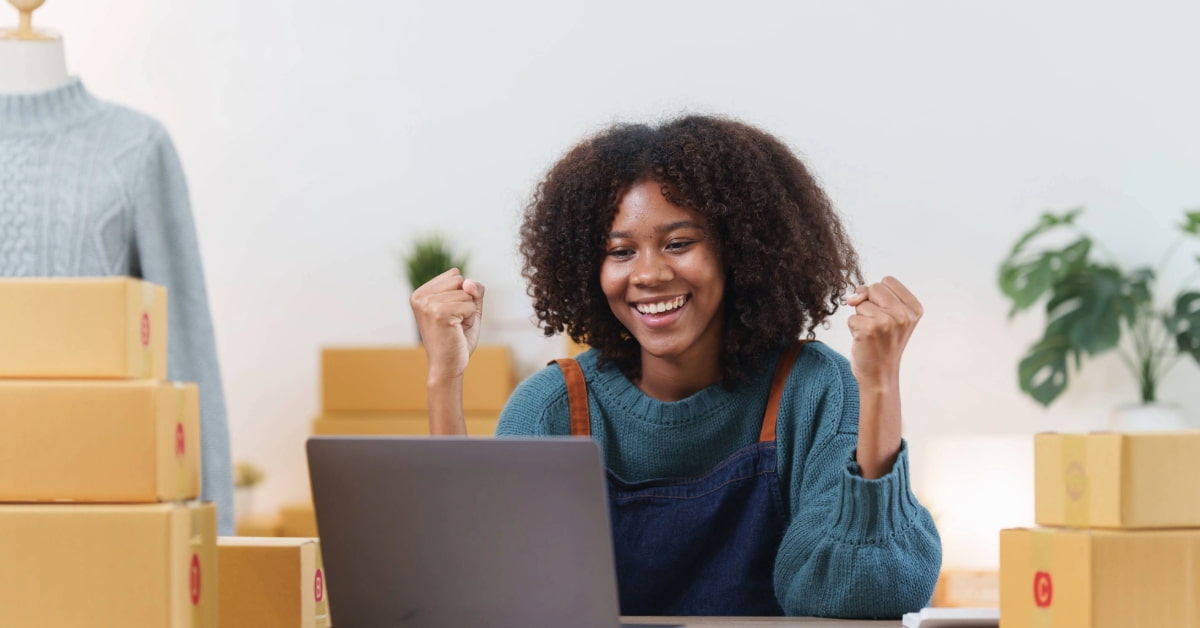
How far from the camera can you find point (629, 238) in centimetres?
164

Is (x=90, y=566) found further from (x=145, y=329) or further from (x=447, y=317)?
(x=447, y=317)

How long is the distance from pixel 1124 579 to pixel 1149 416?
3.14 meters

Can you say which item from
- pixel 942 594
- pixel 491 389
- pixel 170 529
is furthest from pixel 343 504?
pixel 942 594

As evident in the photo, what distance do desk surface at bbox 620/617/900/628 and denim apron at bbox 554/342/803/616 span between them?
225 mm

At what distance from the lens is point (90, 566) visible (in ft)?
3.38

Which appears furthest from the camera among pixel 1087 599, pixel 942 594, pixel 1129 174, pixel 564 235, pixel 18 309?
pixel 1129 174

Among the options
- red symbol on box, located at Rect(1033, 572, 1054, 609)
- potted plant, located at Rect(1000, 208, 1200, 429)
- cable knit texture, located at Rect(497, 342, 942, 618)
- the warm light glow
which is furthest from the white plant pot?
red symbol on box, located at Rect(1033, 572, 1054, 609)

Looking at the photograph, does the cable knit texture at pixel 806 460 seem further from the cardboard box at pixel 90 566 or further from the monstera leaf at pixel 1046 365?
the monstera leaf at pixel 1046 365

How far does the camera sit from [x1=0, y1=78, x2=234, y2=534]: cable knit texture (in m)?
1.85

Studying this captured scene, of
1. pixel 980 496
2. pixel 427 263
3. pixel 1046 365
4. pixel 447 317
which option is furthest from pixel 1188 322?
pixel 447 317

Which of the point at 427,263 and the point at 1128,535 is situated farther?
the point at 427,263

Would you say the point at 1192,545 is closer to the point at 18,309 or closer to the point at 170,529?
the point at 170,529

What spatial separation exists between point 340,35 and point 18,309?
3253 mm

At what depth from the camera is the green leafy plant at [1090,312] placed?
3.73m
